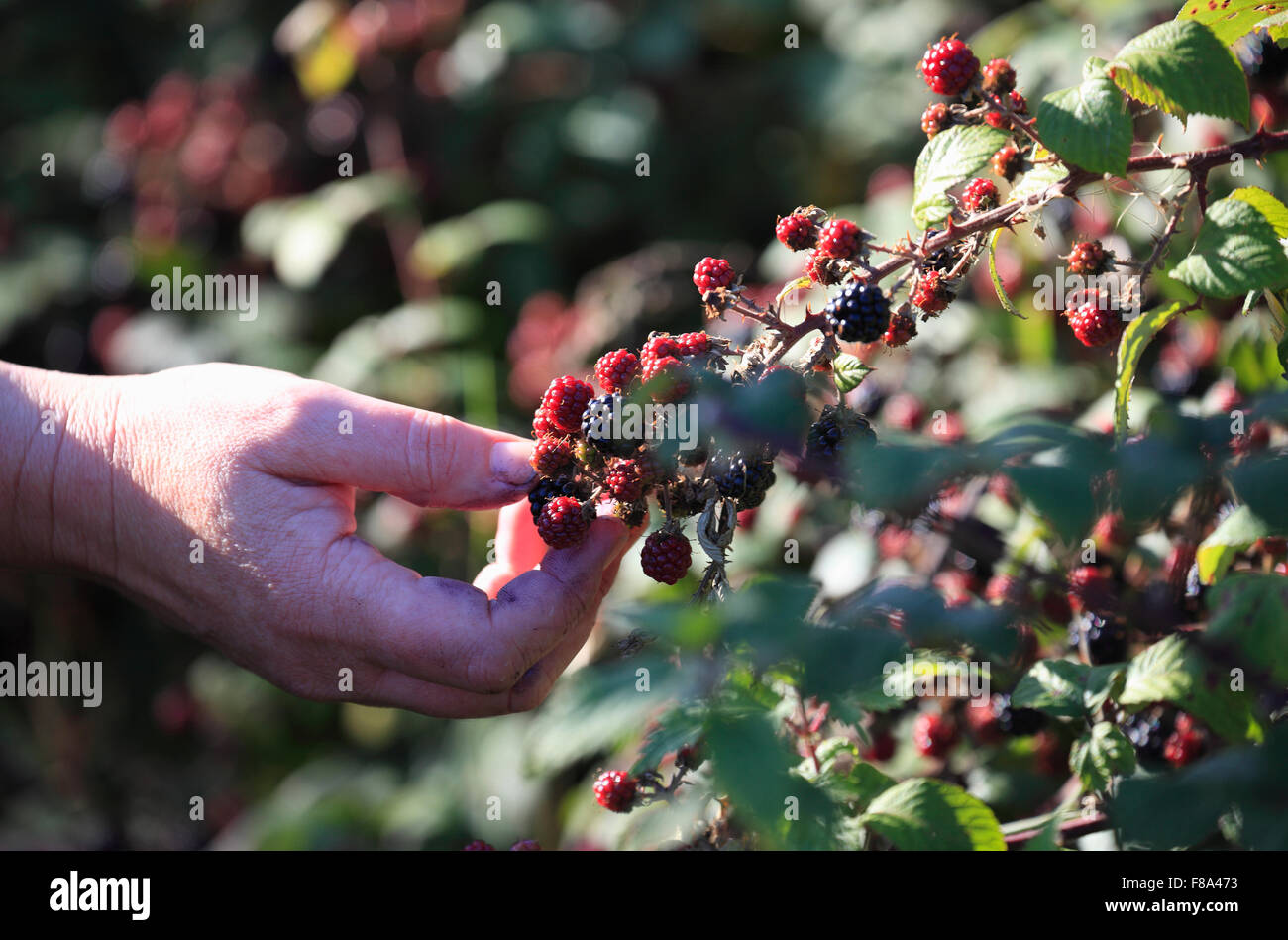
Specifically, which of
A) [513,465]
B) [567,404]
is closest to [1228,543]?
[567,404]

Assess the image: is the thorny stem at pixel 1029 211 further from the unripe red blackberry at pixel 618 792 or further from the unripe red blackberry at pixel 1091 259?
the unripe red blackberry at pixel 618 792

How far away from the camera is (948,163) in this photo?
3.64ft

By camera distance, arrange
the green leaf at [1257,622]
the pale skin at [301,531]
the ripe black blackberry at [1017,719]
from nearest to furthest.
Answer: the green leaf at [1257,622], the pale skin at [301,531], the ripe black blackberry at [1017,719]

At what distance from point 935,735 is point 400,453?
0.89 metres

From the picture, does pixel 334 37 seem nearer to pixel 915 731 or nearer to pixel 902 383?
pixel 902 383

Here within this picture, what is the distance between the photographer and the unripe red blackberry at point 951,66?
3.84ft

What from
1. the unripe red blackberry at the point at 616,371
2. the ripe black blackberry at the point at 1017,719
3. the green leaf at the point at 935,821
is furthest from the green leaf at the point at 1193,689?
the unripe red blackberry at the point at 616,371

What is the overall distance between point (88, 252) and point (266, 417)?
3096 millimetres

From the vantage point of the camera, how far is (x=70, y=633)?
163 inches

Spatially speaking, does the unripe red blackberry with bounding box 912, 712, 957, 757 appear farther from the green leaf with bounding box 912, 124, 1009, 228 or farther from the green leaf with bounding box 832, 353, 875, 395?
the green leaf with bounding box 912, 124, 1009, 228

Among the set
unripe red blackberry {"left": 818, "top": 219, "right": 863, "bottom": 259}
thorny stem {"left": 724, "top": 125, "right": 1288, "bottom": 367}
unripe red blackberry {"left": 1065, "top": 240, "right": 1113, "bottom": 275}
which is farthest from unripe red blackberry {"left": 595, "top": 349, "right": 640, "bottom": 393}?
unripe red blackberry {"left": 1065, "top": 240, "right": 1113, "bottom": 275}

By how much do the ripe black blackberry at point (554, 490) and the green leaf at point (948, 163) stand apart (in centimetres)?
49

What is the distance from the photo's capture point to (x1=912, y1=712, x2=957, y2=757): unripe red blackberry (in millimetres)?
1556

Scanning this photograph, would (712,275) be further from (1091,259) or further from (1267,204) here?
(1267,204)
